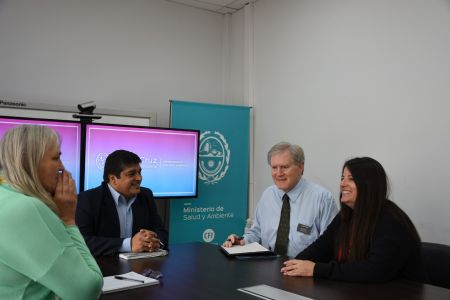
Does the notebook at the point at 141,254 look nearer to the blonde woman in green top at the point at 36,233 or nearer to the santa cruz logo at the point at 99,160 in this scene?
the blonde woman in green top at the point at 36,233

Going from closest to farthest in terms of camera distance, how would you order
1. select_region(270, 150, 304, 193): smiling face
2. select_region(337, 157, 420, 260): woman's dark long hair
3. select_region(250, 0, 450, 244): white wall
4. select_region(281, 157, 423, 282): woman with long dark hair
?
1. select_region(281, 157, 423, 282): woman with long dark hair
2. select_region(337, 157, 420, 260): woman's dark long hair
3. select_region(270, 150, 304, 193): smiling face
4. select_region(250, 0, 450, 244): white wall

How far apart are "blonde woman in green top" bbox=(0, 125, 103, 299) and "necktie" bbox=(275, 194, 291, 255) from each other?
1.64 meters

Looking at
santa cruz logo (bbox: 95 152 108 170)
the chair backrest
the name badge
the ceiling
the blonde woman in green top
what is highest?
the ceiling

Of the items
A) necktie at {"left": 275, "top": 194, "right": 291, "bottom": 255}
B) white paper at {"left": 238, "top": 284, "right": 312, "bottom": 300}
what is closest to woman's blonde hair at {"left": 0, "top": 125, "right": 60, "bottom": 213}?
white paper at {"left": 238, "top": 284, "right": 312, "bottom": 300}

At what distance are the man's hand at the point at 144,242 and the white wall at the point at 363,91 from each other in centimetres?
187

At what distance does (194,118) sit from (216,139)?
0.32m

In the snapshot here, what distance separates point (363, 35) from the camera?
146 inches

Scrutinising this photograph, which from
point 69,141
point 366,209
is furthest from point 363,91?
point 69,141

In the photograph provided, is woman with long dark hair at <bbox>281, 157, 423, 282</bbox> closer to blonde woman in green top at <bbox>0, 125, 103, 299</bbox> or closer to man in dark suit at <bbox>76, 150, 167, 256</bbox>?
man in dark suit at <bbox>76, 150, 167, 256</bbox>

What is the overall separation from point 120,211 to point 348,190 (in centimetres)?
139

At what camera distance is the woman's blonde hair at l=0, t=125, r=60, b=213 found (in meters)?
1.43

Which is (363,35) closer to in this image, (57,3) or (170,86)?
(170,86)

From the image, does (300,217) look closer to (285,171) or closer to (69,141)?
(285,171)

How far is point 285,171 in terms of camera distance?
119 inches
